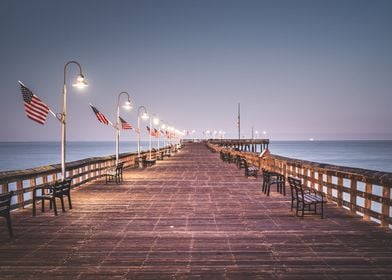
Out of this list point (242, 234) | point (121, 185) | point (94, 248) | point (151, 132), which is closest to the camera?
point (94, 248)

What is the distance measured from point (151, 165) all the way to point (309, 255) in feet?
83.0

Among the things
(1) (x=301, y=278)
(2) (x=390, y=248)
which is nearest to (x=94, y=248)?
(1) (x=301, y=278)

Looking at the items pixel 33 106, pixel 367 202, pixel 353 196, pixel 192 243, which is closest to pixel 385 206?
pixel 367 202

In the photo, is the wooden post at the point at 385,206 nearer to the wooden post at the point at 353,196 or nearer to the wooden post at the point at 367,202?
the wooden post at the point at 367,202

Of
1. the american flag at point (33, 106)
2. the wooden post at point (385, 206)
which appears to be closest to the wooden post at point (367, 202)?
the wooden post at point (385, 206)

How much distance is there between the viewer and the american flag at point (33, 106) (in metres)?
13.0

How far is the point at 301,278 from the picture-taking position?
601cm

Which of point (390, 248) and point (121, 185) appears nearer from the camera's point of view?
point (390, 248)

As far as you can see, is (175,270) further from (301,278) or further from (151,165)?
(151,165)

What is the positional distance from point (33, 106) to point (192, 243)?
7925 mm

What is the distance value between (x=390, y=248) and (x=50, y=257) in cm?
610

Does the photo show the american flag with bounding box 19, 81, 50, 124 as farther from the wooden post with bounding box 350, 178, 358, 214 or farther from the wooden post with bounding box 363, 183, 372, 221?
the wooden post with bounding box 363, 183, 372, 221

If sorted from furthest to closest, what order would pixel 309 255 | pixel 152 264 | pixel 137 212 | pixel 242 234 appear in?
1. pixel 137 212
2. pixel 242 234
3. pixel 309 255
4. pixel 152 264

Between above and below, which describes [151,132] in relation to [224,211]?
above
